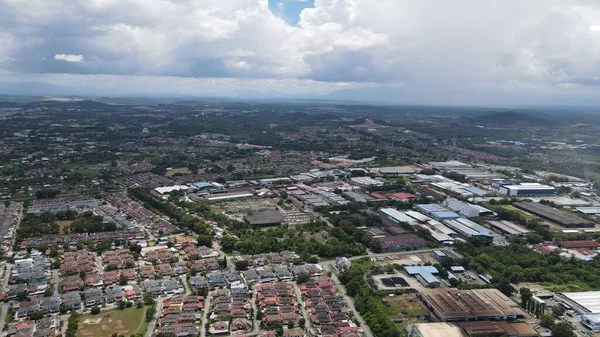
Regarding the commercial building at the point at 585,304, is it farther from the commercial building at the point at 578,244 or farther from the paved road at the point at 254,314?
the paved road at the point at 254,314

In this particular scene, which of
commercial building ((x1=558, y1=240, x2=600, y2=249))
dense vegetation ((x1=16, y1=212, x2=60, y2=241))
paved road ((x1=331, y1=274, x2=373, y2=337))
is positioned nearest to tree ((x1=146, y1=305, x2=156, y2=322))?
paved road ((x1=331, y1=274, x2=373, y2=337))

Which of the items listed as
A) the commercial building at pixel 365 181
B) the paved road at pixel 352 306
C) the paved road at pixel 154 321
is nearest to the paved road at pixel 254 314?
the paved road at pixel 154 321

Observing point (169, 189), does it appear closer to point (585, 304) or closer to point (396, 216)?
point (396, 216)

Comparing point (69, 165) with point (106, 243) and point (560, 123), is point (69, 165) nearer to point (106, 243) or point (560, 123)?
point (106, 243)

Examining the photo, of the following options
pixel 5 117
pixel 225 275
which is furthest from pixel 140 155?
pixel 5 117

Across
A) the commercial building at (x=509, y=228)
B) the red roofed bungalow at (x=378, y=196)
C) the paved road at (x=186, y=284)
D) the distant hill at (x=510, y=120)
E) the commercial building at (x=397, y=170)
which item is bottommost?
the paved road at (x=186, y=284)

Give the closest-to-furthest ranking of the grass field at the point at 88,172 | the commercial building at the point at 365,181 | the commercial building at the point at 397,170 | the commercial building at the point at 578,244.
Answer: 1. the commercial building at the point at 578,244
2. the commercial building at the point at 365,181
3. the grass field at the point at 88,172
4. the commercial building at the point at 397,170

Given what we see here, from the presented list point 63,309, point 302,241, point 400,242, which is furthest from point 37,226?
point 400,242
